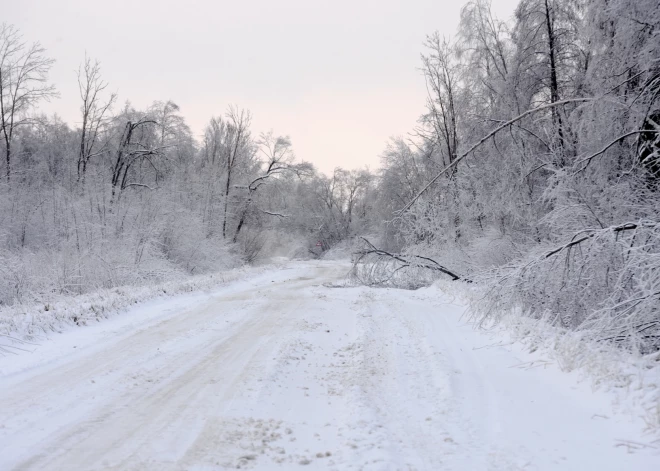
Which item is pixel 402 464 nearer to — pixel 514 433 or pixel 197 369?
pixel 514 433

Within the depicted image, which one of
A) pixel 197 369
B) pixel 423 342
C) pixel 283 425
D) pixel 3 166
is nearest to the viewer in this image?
pixel 283 425

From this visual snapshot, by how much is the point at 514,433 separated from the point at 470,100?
1587cm

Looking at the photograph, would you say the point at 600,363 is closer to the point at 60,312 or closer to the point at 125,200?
the point at 60,312

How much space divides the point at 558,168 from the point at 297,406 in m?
8.35

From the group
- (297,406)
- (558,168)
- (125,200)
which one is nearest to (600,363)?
(297,406)

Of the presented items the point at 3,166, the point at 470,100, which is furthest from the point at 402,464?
the point at 3,166

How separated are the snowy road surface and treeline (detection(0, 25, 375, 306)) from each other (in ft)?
20.6

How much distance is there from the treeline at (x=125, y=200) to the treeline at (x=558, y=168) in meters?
10.2

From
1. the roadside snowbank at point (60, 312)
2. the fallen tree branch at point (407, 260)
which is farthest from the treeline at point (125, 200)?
the fallen tree branch at point (407, 260)

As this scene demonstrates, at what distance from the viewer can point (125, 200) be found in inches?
770

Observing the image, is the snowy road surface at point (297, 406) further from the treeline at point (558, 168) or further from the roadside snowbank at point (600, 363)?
the treeline at point (558, 168)

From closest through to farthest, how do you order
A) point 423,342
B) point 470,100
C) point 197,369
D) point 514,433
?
point 514,433 → point 197,369 → point 423,342 → point 470,100

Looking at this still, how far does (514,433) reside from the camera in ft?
12.5

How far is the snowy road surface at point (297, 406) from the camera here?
3412mm
